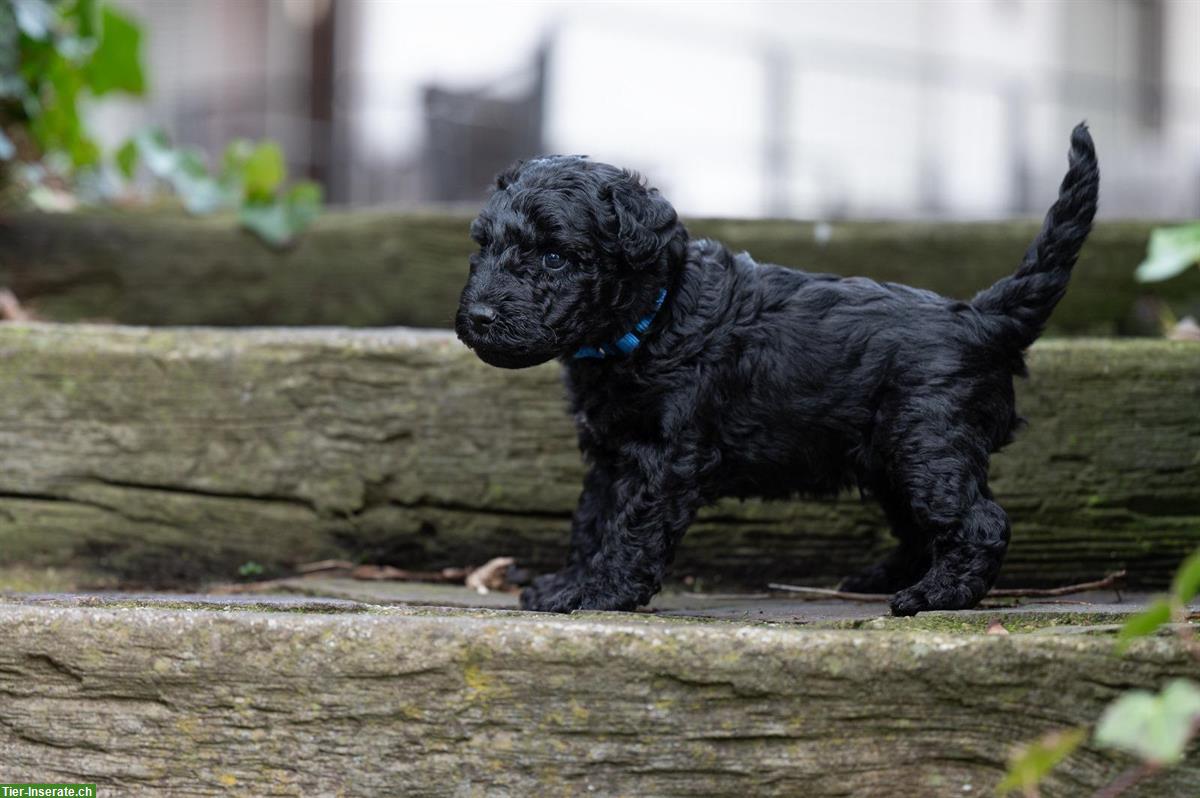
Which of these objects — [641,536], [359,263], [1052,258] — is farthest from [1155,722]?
[359,263]

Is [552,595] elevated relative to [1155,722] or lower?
lower

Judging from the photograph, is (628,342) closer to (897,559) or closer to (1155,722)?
(897,559)

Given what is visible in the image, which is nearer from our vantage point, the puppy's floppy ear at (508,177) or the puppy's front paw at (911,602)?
the puppy's front paw at (911,602)

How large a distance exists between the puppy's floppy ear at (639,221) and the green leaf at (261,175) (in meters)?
2.26

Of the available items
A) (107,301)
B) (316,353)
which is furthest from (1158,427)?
(107,301)

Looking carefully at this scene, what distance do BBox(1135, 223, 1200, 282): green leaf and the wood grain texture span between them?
2.20 meters

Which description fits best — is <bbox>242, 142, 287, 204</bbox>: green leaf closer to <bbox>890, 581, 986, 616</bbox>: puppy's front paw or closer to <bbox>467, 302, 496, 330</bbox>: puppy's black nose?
<bbox>467, 302, 496, 330</bbox>: puppy's black nose

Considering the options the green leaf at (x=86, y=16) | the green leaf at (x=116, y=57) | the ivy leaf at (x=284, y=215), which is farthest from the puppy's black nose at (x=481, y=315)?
the green leaf at (x=116, y=57)

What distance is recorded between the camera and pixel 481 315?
90.7 inches

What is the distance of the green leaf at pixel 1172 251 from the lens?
1.85m

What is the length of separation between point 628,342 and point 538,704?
77cm

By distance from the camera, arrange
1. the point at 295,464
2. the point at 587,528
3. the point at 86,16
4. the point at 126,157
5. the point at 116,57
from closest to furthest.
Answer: the point at 587,528, the point at 295,464, the point at 86,16, the point at 116,57, the point at 126,157

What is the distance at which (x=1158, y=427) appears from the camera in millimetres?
2975

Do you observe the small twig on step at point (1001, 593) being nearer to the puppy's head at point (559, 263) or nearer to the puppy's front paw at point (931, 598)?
the puppy's front paw at point (931, 598)
